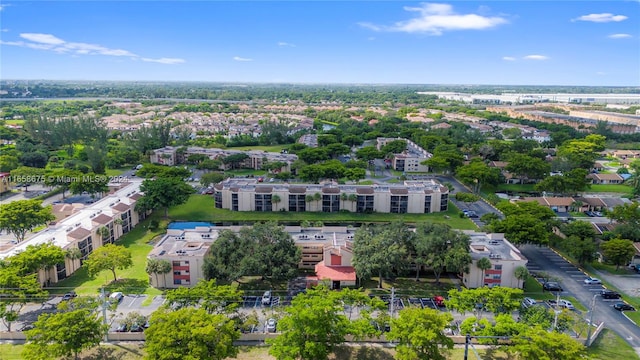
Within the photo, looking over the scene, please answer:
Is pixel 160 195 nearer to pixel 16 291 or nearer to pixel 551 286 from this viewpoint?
pixel 16 291

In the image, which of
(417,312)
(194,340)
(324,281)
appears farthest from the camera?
(324,281)

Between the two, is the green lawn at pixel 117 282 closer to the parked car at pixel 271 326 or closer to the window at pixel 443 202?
the parked car at pixel 271 326

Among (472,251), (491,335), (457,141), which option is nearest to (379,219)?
(472,251)

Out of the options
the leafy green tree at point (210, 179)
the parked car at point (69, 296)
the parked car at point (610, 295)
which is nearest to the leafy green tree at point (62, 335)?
the parked car at point (69, 296)

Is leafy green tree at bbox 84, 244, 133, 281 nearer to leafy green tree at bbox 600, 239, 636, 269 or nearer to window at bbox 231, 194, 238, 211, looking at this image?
window at bbox 231, 194, 238, 211

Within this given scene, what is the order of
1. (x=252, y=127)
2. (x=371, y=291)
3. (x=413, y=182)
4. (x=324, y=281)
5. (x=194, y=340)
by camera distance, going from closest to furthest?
1. (x=194, y=340)
2. (x=324, y=281)
3. (x=371, y=291)
4. (x=413, y=182)
5. (x=252, y=127)

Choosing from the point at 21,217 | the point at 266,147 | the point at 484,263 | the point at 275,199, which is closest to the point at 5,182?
the point at 21,217

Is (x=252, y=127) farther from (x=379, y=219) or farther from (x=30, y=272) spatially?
(x=30, y=272)
